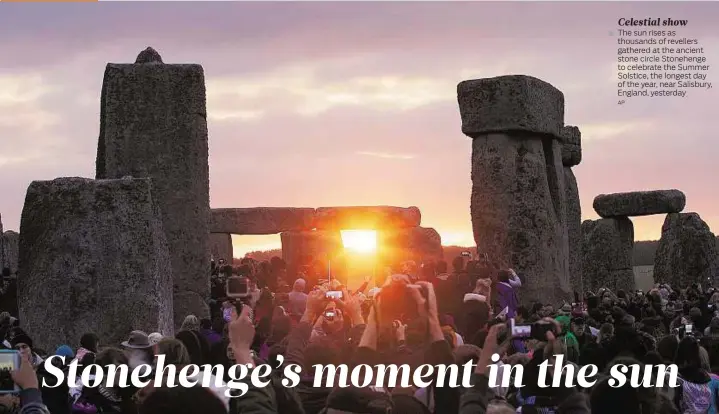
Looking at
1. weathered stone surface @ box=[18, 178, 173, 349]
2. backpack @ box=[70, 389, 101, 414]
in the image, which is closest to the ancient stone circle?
weathered stone surface @ box=[18, 178, 173, 349]

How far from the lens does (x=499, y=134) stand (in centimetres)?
1630

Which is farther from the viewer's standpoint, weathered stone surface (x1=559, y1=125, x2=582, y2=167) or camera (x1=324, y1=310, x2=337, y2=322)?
weathered stone surface (x1=559, y1=125, x2=582, y2=167)

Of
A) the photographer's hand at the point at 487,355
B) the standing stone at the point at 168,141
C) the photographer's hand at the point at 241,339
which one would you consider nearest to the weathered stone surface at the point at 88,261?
the standing stone at the point at 168,141

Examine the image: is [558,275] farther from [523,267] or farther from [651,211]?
[651,211]

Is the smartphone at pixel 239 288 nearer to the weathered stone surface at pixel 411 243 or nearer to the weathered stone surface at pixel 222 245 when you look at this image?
the weathered stone surface at pixel 222 245

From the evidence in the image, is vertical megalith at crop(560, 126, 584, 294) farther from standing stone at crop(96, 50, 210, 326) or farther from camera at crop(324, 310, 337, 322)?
Result: camera at crop(324, 310, 337, 322)

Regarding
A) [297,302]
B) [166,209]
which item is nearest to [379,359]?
[297,302]

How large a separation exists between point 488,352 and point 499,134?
1061cm

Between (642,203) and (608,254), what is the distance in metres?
1.33

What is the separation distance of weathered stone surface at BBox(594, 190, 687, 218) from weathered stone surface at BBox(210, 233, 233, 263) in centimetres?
813

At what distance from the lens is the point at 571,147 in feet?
75.3

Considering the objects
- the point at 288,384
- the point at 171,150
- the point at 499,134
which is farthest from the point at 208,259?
the point at 288,384

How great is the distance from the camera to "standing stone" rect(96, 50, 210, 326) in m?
14.2

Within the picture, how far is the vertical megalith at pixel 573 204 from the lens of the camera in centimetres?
1945
